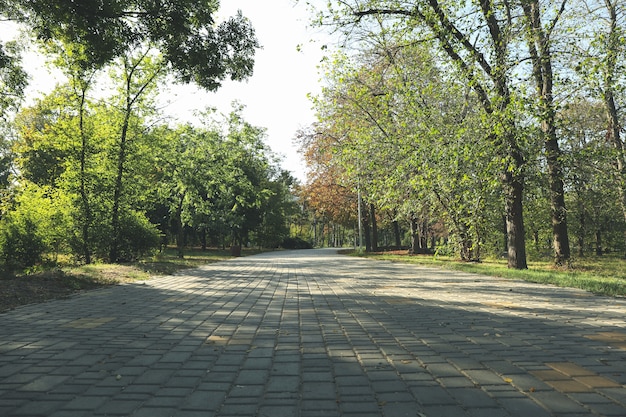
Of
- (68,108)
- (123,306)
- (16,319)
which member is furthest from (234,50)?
(68,108)

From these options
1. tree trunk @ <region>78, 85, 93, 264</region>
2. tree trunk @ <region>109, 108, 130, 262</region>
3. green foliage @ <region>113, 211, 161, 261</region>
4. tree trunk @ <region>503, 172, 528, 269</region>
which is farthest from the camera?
green foliage @ <region>113, 211, 161, 261</region>

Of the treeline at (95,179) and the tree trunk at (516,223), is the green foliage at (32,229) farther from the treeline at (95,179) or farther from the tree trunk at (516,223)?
the tree trunk at (516,223)

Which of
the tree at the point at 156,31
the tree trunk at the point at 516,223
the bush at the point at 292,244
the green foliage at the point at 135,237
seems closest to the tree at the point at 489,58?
the tree trunk at the point at 516,223

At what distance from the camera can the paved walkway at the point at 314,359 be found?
2781 millimetres

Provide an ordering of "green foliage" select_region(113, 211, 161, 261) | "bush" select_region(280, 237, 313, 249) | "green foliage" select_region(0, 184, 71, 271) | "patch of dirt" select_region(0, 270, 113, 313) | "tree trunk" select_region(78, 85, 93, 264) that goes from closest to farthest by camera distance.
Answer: "patch of dirt" select_region(0, 270, 113, 313), "green foliage" select_region(0, 184, 71, 271), "tree trunk" select_region(78, 85, 93, 264), "green foliage" select_region(113, 211, 161, 261), "bush" select_region(280, 237, 313, 249)

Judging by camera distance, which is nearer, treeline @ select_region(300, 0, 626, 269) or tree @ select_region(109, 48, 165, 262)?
treeline @ select_region(300, 0, 626, 269)

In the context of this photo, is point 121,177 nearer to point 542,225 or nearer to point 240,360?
point 240,360

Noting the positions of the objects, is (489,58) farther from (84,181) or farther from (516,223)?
(84,181)

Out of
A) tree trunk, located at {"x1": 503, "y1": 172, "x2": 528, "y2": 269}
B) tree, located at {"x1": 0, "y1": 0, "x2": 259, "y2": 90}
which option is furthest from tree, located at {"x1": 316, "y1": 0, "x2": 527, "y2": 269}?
tree, located at {"x1": 0, "y1": 0, "x2": 259, "y2": 90}

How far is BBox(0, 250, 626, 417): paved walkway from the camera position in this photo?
2.78 m

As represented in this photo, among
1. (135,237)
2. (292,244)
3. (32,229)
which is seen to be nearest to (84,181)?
(32,229)

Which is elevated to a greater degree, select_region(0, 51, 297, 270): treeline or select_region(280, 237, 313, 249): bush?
select_region(0, 51, 297, 270): treeline

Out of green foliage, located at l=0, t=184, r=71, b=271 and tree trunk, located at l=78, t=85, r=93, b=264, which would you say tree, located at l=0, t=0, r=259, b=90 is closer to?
tree trunk, located at l=78, t=85, r=93, b=264

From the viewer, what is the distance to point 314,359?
3859 millimetres
